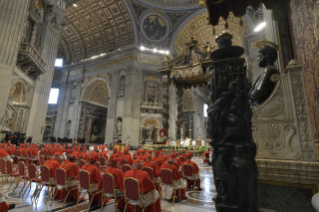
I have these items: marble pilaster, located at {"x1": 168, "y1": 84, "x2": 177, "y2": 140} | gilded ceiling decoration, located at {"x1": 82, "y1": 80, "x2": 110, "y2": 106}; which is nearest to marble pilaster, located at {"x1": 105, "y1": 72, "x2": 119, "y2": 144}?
gilded ceiling decoration, located at {"x1": 82, "y1": 80, "x2": 110, "y2": 106}

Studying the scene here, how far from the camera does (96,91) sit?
81.6 ft

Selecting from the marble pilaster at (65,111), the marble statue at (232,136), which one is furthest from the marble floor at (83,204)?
the marble pilaster at (65,111)

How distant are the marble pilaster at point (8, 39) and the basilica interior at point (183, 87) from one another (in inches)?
2.1

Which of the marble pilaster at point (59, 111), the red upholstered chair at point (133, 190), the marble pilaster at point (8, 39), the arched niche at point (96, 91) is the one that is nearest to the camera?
the red upholstered chair at point (133, 190)

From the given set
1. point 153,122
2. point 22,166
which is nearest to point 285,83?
point 22,166

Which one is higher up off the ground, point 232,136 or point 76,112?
point 76,112

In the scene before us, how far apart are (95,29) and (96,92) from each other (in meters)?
8.24

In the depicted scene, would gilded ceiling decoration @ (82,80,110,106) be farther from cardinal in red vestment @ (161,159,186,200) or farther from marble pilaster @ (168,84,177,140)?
cardinal in red vestment @ (161,159,186,200)

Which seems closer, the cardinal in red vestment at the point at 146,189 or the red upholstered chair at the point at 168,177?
the cardinal in red vestment at the point at 146,189

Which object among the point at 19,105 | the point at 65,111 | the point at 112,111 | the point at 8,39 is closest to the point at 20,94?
the point at 19,105

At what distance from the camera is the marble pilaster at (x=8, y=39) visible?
30.4 ft

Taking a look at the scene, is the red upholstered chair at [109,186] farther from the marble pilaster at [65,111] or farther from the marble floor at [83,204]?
the marble pilaster at [65,111]

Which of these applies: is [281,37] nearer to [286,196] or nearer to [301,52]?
[301,52]

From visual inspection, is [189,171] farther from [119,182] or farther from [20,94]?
[20,94]
